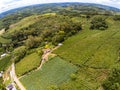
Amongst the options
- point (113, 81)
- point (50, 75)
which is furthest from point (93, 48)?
point (113, 81)

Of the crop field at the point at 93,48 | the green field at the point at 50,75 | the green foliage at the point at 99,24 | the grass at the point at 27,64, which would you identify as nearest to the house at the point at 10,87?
the green field at the point at 50,75

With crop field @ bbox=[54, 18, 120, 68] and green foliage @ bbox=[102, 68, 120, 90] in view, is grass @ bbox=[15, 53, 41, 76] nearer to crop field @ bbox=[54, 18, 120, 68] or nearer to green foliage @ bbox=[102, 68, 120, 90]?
crop field @ bbox=[54, 18, 120, 68]

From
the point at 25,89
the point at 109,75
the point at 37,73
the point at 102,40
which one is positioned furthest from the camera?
the point at 102,40

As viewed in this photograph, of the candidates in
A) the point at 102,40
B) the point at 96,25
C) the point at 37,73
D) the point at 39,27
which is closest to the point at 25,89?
the point at 37,73

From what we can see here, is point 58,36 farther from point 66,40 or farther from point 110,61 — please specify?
point 110,61

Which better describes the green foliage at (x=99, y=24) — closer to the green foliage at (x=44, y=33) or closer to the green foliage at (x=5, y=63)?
the green foliage at (x=44, y=33)
